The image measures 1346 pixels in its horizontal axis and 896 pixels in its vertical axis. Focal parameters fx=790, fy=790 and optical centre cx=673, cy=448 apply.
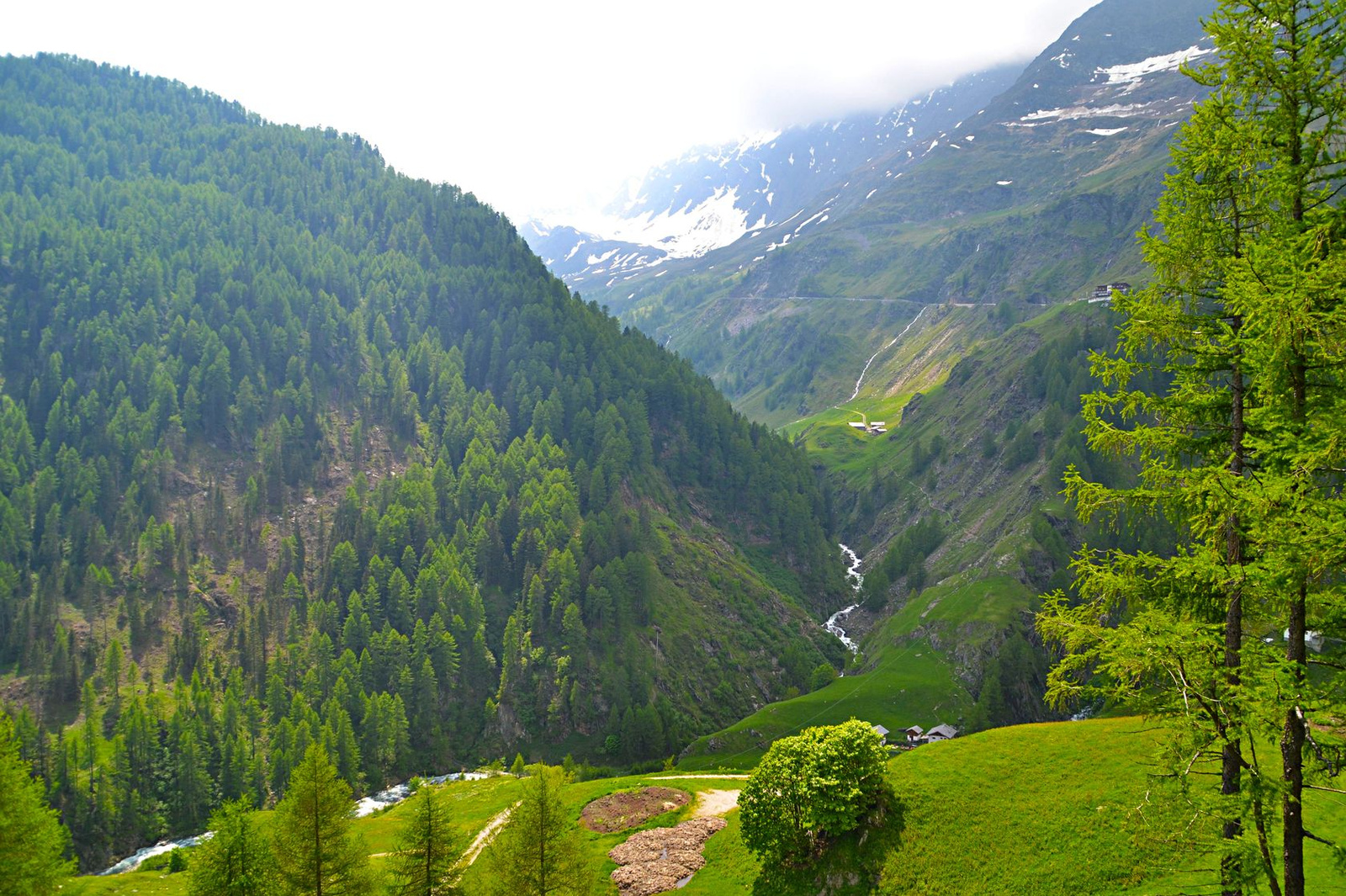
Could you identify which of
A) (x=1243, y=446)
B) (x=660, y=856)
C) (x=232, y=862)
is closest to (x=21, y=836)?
(x=232, y=862)

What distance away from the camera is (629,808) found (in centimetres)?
7712

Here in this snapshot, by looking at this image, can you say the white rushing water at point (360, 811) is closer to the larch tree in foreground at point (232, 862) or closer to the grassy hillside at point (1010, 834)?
the larch tree in foreground at point (232, 862)

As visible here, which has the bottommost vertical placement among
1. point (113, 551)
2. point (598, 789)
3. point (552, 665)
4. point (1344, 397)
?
point (552, 665)

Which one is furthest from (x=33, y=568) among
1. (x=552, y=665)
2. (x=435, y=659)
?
(x=552, y=665)

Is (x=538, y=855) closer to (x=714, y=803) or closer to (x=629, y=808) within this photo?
(x=629, y=808)

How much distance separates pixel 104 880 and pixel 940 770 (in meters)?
84.9

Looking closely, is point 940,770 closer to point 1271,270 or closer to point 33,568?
point 1271,270

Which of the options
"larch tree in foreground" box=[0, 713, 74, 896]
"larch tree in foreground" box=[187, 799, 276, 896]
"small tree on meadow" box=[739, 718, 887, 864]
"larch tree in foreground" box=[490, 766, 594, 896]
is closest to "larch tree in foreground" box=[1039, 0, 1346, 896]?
"small tree on meadow" box=[739, 718, 887, 864]

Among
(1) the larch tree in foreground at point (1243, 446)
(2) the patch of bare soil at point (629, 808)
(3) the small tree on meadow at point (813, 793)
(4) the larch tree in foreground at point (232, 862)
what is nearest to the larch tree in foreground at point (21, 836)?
(4) the larch tree in foreground at point (232, 862)

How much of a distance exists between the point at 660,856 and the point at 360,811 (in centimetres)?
9893

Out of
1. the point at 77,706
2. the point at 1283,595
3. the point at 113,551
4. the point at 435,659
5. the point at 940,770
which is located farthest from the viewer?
the point at 113,551

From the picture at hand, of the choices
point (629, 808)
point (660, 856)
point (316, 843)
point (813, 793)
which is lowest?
point (629, 808)

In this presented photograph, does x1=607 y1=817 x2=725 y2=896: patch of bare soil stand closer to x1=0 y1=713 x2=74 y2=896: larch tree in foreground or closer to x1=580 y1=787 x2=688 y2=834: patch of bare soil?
x1=580 y1=787 x2=688 y2=834: patch of bare soil

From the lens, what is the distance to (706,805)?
75375 mm
